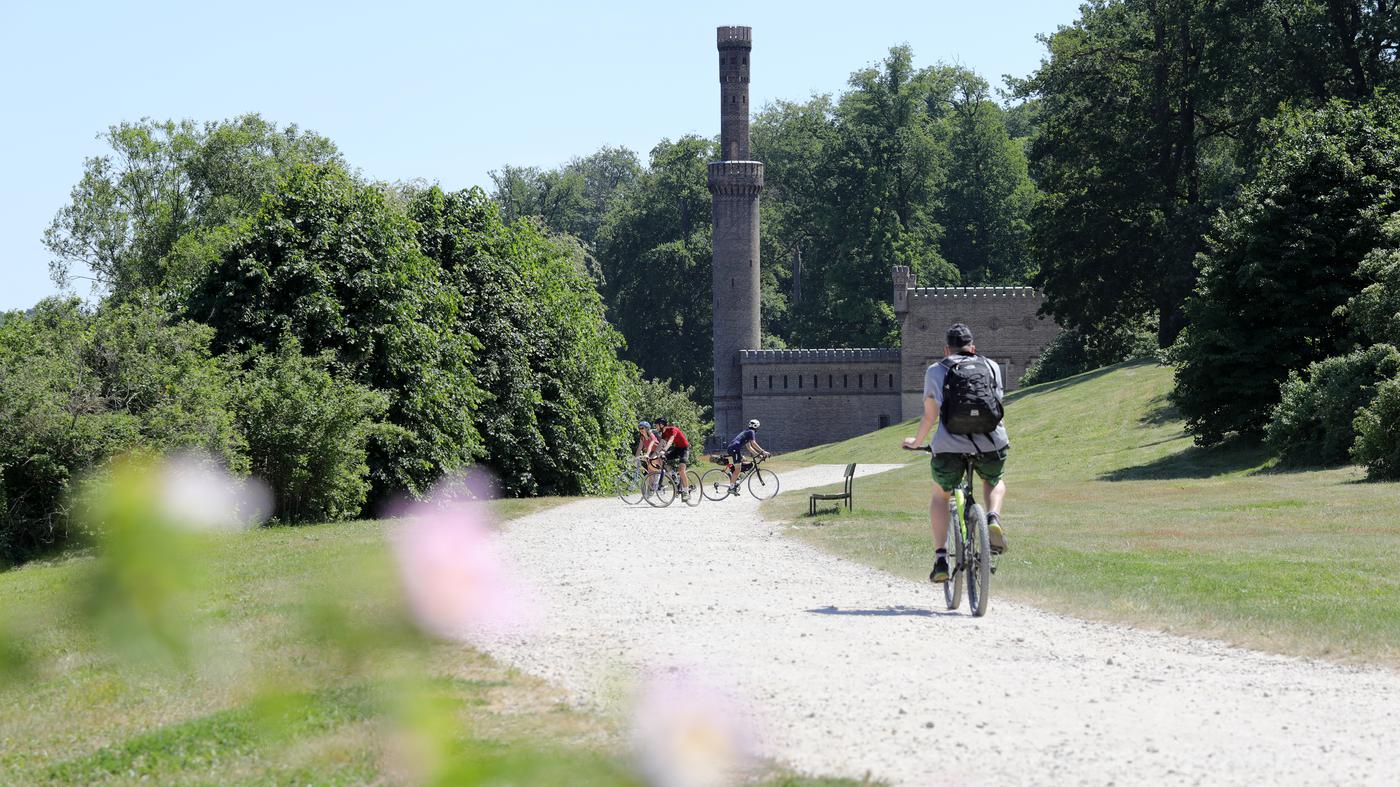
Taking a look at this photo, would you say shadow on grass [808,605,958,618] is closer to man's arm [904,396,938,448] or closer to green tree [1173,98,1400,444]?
man's arm [904,396,938,448]

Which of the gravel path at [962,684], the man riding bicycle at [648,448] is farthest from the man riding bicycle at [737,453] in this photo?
the gravel path at [962,684]

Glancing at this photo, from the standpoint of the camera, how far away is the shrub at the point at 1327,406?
34219 millimetres

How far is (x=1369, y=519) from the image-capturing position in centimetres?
2159

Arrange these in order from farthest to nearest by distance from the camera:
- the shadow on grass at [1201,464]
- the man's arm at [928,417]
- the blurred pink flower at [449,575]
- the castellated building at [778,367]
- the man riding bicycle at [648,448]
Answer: the castellated building at [778,367] < the shadow on grass at [1201,464] < the man riding bicycle at [648,448] < the man's arm at [928,417] < the blurred pink flower at [449,575]

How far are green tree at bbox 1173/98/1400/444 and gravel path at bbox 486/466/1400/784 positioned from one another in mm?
28722

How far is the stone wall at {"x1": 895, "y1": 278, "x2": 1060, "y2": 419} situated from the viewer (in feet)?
305

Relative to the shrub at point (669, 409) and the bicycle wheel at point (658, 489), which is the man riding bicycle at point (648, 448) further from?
the shrub at point (669, 409)

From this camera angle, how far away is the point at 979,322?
9362 cm

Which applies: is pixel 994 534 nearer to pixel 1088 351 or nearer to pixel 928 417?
pixel 928 417

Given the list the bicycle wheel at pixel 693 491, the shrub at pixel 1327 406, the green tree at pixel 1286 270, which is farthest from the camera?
the green tree at pixel 1286 270

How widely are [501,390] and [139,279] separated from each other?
34547 mm

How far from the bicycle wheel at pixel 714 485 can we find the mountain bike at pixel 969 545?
2026 centimetres

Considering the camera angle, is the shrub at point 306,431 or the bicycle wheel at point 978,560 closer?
the bicycle wheel at point 978,560

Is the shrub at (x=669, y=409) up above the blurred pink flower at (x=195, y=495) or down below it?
above
